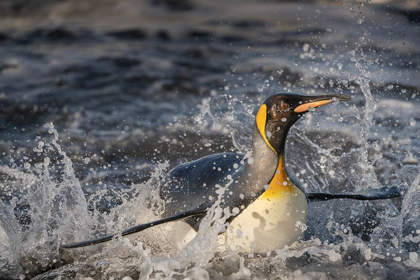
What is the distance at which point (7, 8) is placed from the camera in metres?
11.3

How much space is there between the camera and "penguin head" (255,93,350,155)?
124 inches

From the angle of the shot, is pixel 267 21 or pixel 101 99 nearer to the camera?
pixel 101 99

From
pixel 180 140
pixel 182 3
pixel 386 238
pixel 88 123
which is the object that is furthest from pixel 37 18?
pixel 386 238

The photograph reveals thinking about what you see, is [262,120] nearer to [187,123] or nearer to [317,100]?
[317,100]

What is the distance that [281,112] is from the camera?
127 inches

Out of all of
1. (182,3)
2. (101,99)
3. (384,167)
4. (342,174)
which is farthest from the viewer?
(182,3)

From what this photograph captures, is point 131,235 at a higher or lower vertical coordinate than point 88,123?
higher

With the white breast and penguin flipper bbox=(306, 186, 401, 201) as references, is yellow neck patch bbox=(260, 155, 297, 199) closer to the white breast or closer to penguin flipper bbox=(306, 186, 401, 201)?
the white breast

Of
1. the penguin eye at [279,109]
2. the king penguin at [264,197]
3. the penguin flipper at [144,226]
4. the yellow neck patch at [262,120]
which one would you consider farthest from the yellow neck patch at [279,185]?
the penguin flipper at [144,226]

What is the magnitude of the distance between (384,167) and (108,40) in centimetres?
596

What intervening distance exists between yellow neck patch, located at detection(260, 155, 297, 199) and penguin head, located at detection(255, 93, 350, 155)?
9cm

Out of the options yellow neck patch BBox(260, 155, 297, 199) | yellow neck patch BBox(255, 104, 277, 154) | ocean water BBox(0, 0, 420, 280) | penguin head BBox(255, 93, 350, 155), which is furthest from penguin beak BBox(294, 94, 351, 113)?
ocean water BBox(0, 0, 420, 280)

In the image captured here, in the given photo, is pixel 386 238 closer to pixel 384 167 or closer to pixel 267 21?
pixel 384 167

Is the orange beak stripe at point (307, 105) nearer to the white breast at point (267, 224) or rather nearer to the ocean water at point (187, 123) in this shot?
the white breast at point (267, 224)
